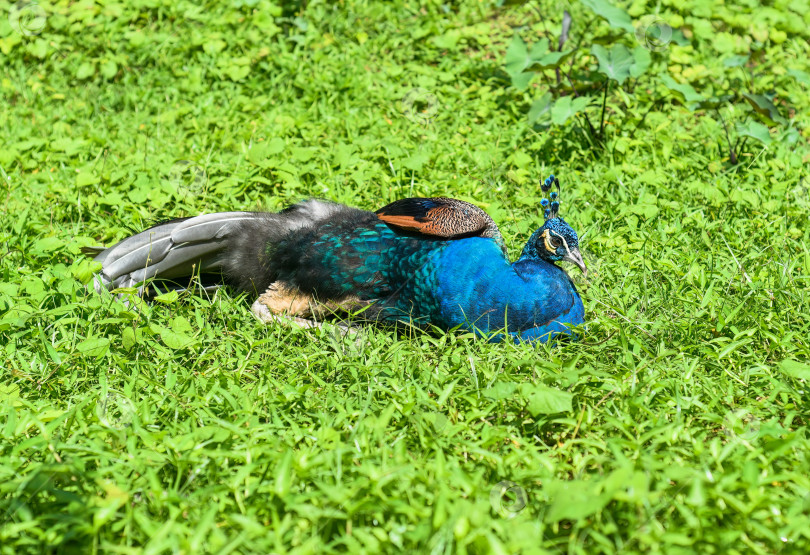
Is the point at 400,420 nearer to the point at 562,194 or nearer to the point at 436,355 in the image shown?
the point at 436,355

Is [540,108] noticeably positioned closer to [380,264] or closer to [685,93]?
[685,93]

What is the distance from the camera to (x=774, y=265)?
3275 millimetres

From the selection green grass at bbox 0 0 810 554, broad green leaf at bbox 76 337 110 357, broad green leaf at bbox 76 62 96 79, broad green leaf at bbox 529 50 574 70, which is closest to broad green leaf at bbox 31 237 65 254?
green grass at bbox 0 0 810 554

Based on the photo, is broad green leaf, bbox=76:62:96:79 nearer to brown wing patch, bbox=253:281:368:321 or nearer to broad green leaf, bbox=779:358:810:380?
brown wing patch, bbox=253:281:368:321

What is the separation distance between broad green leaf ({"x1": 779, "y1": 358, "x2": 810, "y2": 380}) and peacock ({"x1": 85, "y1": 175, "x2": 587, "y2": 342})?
761mm

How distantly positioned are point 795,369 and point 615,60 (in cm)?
251

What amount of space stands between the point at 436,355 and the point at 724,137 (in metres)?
2.68

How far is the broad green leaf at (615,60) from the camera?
4.29 meters

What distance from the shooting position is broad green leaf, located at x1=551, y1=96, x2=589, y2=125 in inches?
164

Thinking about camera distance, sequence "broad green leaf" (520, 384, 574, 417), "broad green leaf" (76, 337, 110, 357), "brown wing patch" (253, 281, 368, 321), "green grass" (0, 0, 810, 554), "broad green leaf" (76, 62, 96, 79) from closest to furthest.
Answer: "green grass" (0, 0, 810, 554) < "broad green leaf" (520, 384, 574, 417) < "broad green leaf" (76, 337, 110, 357) < "brown wing patch" (253, 281, 368, 321) < "broad green leaf" (76, 62, 96, 79)

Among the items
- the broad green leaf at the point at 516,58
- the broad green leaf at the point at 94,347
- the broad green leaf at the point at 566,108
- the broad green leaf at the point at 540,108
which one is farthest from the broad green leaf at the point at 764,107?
the broad green leaf at the point at 94,347

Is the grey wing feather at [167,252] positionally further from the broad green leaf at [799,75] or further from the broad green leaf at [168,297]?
the broad green leaf at [799,75]

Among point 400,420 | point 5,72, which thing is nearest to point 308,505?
point 400,420

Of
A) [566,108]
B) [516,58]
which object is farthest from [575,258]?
[516,58]
